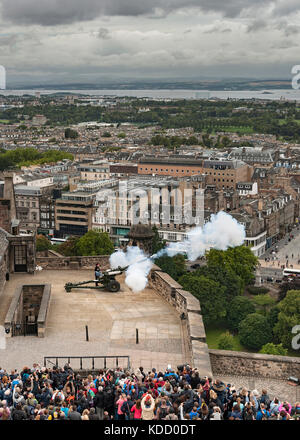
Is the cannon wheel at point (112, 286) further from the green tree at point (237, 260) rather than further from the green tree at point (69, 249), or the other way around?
the green tree at point (69, 249)

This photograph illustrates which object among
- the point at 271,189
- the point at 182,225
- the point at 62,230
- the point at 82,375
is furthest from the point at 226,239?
the point at 271,189

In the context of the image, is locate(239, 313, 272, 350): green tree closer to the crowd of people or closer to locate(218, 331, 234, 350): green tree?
locate(218, 331, 234, 350): green tree

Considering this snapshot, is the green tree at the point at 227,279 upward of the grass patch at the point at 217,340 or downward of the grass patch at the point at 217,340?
upward

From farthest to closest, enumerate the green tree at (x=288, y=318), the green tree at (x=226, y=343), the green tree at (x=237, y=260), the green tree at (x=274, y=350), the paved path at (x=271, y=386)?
the green tree at (x=237, y=260) < the green tree at (x=288, y=318) < the green tree at (x=226, y=343) < the green tree at (x=274, y=350) < the paved path at (x=271, y=386)

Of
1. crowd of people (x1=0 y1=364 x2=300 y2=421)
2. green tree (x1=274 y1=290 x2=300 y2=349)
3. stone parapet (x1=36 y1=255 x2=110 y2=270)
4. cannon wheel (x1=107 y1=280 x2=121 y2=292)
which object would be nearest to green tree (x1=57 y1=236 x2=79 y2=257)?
green tree (x1=274 y1=290 x2=300 y2=349)

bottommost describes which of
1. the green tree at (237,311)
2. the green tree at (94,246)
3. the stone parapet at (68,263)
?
the green tree at (237,311)

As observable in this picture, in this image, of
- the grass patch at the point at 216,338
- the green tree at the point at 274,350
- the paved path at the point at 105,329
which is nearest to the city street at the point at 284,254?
the grass patch at the point at 216,338

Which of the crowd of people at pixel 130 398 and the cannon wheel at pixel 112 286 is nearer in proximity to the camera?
the crowd of people at pixel 130 398
